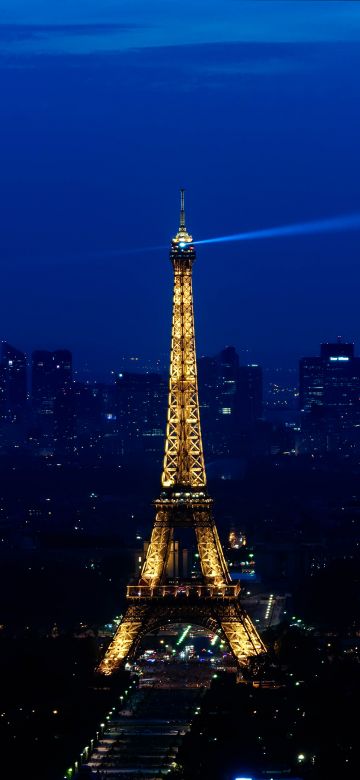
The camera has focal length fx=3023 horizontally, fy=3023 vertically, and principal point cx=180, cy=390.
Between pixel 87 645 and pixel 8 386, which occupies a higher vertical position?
pixel 8 386

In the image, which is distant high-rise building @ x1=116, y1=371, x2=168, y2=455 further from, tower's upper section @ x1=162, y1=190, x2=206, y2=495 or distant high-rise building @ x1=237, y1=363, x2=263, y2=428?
tower's upper section @ x1=162, y1=190, x2=206, y2=495

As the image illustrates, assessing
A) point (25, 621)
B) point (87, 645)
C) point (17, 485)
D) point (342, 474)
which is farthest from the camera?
point (342, 474)

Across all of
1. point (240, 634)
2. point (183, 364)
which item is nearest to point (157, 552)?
point (240, 634)

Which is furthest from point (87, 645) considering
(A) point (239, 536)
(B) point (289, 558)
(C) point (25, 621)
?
(A) point (239, 536)

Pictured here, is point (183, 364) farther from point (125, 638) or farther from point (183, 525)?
point (125, 638)

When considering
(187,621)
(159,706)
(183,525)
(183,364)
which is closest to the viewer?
(159,706)

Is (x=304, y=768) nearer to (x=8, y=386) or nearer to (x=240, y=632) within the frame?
(x=240, y=632)

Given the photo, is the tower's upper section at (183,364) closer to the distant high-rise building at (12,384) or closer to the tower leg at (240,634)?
the tower leg at (240,634)
